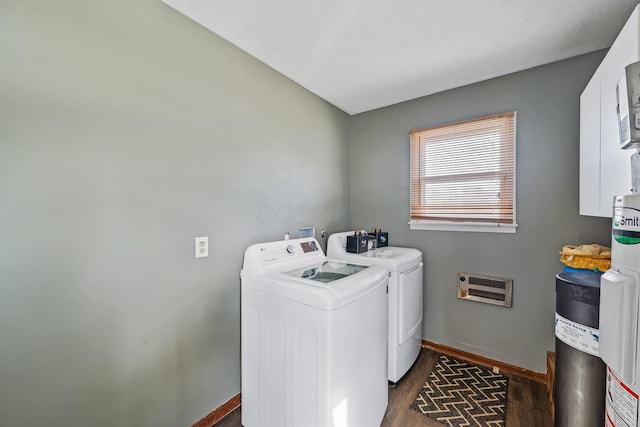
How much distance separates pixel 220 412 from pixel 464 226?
238cm

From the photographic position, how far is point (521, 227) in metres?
2.08

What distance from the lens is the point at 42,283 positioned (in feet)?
3.41

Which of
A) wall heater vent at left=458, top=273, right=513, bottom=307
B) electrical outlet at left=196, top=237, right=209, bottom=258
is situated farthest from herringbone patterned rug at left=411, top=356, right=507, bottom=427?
electrical outlet at left=196, top=237, right=209, bottom=258

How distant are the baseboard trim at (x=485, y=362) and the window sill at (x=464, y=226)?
3.65 ft

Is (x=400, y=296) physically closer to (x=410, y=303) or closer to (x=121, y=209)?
(x=410, y=303)

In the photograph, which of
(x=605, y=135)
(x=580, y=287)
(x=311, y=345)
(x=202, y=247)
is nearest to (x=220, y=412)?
(x=311, y=345)

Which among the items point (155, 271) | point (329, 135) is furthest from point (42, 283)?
point (329, 135)

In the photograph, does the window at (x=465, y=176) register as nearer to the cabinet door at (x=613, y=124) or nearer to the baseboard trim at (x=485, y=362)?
the cabinet door at (x=613, y=124)

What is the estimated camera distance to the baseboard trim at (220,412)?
5.17 feet

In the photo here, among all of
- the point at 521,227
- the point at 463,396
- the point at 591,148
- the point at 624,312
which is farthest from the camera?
the point at 521,227

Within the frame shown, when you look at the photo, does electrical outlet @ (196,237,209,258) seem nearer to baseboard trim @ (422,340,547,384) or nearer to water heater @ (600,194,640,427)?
water heater @ (600,194,640,427)

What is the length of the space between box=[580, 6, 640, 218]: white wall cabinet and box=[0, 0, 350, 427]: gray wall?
1.94 meters

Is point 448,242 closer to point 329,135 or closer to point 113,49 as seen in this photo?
point 329,135

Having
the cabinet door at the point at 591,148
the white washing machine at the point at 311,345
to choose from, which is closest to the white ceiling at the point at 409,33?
the cabinet door at the point at 591,148
